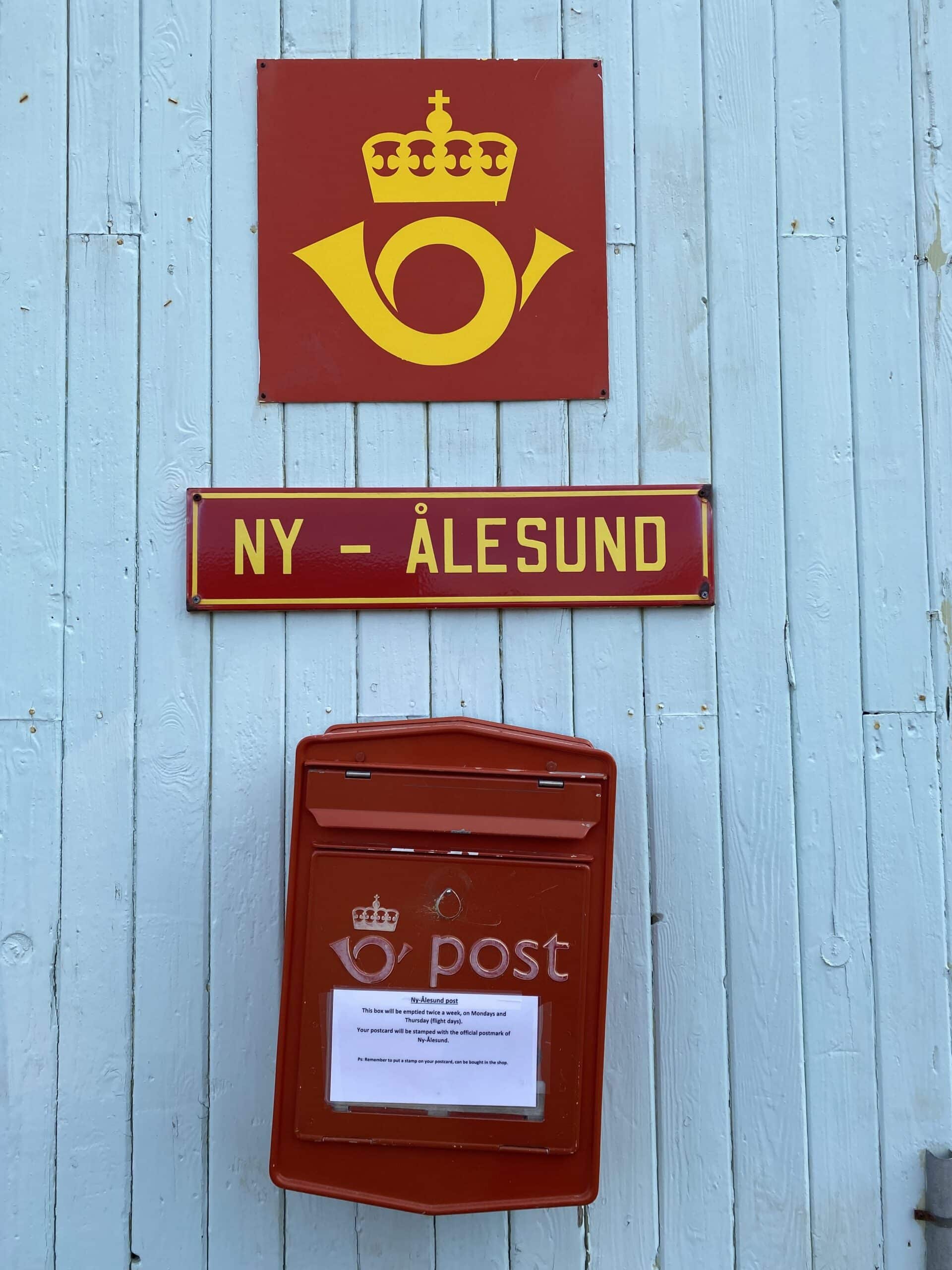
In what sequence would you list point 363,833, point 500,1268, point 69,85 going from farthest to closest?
point 69,85 < point 500,1268 < point 363,833

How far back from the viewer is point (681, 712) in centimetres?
187

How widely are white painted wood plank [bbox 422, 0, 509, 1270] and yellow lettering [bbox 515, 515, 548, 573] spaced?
0.31 ft

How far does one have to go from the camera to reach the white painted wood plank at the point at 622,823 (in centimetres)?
181

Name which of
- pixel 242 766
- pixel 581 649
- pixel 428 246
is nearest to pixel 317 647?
pixel 242 766

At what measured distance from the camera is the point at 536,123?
A: 1.89 m

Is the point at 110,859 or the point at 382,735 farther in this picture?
the point at 110,859

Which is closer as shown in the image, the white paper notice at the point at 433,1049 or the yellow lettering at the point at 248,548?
the white paper notice at the point at 433,1049

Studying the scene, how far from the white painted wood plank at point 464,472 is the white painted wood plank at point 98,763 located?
1.82 ft

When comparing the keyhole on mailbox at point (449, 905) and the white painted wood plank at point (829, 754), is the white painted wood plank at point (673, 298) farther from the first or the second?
the keyhole on mailbox at point (449, 905)

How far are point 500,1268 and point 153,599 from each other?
1323 millimetres

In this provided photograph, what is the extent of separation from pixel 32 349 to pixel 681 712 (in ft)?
4.46

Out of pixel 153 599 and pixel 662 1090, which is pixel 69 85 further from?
pixel 662 1090

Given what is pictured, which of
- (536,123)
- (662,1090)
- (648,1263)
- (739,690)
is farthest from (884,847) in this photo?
(536,123)

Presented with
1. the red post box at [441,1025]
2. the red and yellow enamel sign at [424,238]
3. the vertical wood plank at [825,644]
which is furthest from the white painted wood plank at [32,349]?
the vertical wood plank at [825,644]
